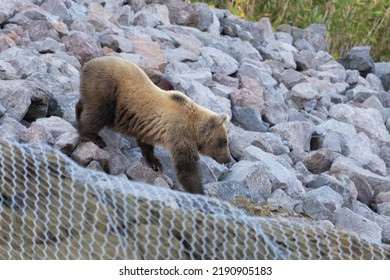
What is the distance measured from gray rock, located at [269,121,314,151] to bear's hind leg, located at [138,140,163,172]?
1978 millimetres

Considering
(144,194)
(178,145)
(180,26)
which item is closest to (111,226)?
(144,194)

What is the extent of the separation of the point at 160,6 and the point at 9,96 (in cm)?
447

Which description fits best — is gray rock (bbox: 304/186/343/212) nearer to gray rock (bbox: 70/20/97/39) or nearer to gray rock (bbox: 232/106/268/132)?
gray rock (bbox: 232/106/268/132)

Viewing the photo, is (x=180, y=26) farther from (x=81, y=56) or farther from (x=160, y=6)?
→ (x=81, y=56)

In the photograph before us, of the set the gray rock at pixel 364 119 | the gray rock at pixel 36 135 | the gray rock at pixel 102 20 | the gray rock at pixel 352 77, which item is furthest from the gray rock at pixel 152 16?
the gray rock at pixel 36 135

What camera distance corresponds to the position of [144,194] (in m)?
5.30

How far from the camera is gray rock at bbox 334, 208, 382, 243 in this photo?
775 cm

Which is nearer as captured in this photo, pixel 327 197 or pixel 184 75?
pixel 327 197

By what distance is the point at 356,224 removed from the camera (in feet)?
25.8

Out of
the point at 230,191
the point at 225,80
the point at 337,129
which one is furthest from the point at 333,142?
the point at 230,191

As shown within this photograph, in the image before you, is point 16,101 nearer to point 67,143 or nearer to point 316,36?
point 67,143

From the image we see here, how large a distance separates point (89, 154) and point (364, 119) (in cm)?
468

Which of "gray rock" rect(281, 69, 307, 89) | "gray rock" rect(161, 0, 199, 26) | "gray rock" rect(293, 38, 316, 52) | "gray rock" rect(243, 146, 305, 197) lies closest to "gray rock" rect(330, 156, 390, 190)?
"gray rock" rect(243, 146, 305, 197)

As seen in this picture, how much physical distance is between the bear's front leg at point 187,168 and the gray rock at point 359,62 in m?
6.15
